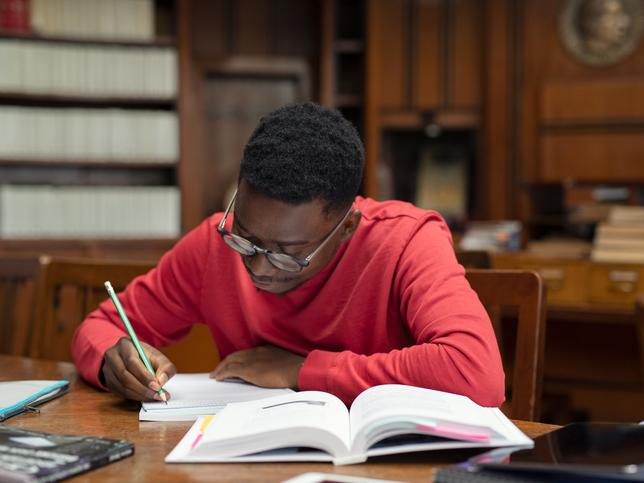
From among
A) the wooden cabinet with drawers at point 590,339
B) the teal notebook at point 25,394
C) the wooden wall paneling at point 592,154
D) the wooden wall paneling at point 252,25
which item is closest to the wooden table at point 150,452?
the teal notebook at point 25,394

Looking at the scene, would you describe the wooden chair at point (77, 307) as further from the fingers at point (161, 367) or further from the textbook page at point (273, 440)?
the textbook page at point (273, 440)

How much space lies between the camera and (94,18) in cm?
471

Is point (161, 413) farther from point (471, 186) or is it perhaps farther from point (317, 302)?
point (471, 186)

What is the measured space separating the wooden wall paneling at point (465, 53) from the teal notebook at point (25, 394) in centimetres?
389

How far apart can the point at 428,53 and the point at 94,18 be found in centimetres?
189

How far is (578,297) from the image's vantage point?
301 cm

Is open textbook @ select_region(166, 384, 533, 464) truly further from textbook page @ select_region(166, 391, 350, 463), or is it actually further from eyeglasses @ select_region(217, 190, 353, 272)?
eyeglasses @ select_region(217, 190, 353, 272)

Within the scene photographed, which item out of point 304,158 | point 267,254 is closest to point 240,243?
point 267,254

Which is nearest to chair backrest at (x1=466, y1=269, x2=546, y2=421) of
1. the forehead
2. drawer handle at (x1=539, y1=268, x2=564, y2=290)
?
the forehead

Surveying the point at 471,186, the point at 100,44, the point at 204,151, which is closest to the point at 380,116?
the point at 471,186

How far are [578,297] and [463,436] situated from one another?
2192 mm

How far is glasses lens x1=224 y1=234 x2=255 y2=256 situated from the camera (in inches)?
50.5

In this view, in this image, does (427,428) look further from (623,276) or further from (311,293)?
(623,276)

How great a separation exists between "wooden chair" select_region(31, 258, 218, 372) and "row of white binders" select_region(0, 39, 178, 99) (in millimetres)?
3002
